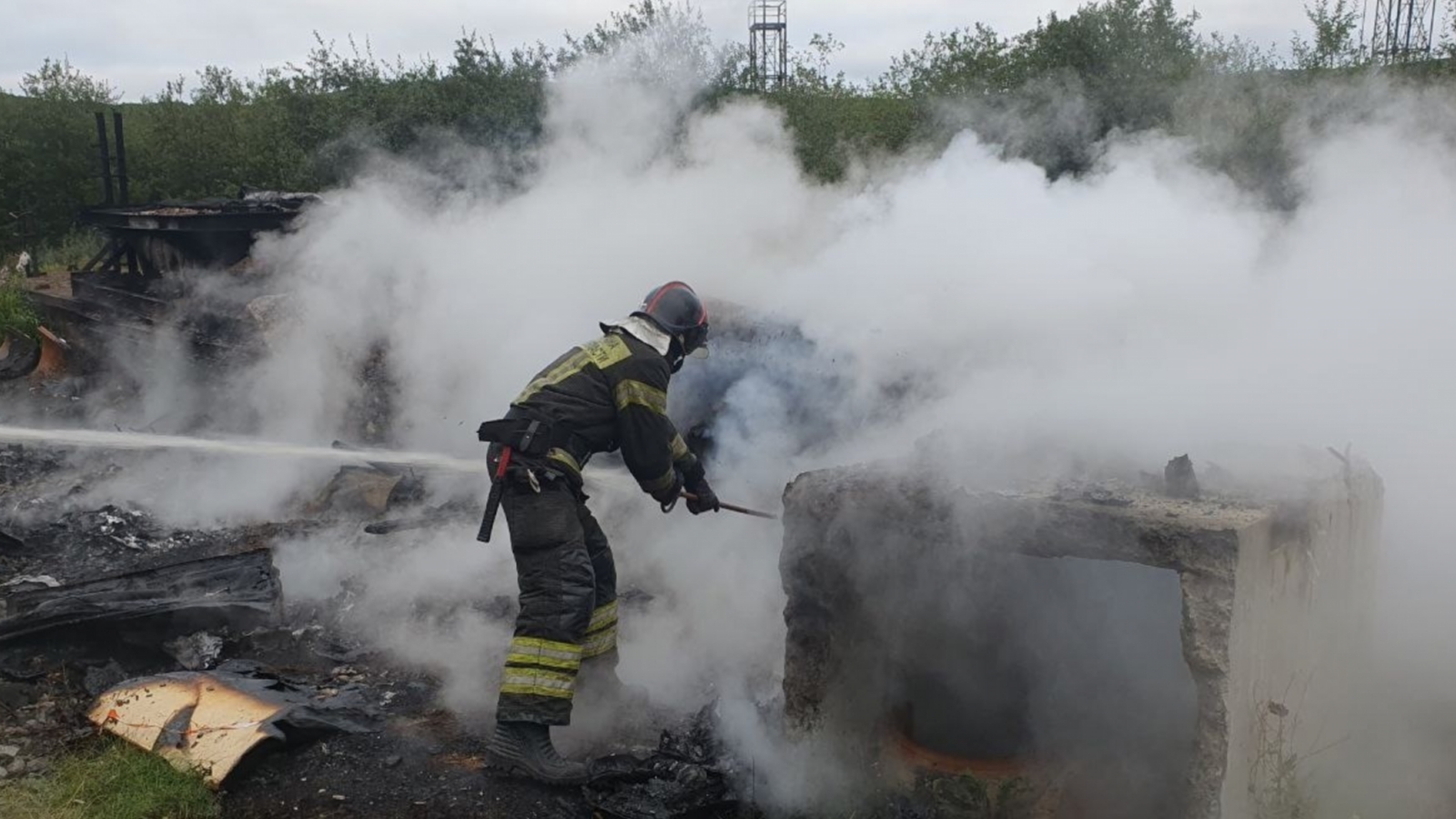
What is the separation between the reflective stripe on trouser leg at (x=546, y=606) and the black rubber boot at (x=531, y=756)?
0.07 m

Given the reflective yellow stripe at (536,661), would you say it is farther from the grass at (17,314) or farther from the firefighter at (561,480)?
the grass at (17,314)

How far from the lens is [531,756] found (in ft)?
14.1

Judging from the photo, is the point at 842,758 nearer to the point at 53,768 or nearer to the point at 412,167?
the point at 53,768

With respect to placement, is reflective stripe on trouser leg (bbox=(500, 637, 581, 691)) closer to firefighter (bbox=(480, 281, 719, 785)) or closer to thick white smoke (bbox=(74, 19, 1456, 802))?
firefighter (bbox=(480, 281, 719, 785))

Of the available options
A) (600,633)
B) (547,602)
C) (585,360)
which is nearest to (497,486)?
(547,602)

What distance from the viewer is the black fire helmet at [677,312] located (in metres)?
4.65

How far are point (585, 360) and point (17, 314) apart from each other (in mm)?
11062

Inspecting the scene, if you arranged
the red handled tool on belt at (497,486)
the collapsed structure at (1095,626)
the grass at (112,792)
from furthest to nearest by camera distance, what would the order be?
1. the red handled tool on belt at (497,486)
2. the grass at (112,792)
3. the collapsed structure at (1095,626)

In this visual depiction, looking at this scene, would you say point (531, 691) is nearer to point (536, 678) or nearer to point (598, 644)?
point (536, 678)

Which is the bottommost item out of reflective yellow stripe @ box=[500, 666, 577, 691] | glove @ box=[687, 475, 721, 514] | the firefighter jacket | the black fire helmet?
reflective yellow stripe @ box=[500, 666, 577, 691]

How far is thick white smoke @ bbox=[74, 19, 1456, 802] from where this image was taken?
504 centimetres

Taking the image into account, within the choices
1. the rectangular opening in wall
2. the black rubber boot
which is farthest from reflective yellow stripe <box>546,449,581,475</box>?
the rectangular opening in wall

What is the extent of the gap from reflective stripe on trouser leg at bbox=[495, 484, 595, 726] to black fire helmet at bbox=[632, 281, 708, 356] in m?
0.79

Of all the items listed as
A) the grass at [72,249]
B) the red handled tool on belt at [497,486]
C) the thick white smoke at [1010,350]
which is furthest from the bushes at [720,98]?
the red handled tool on belt at [497,486]
